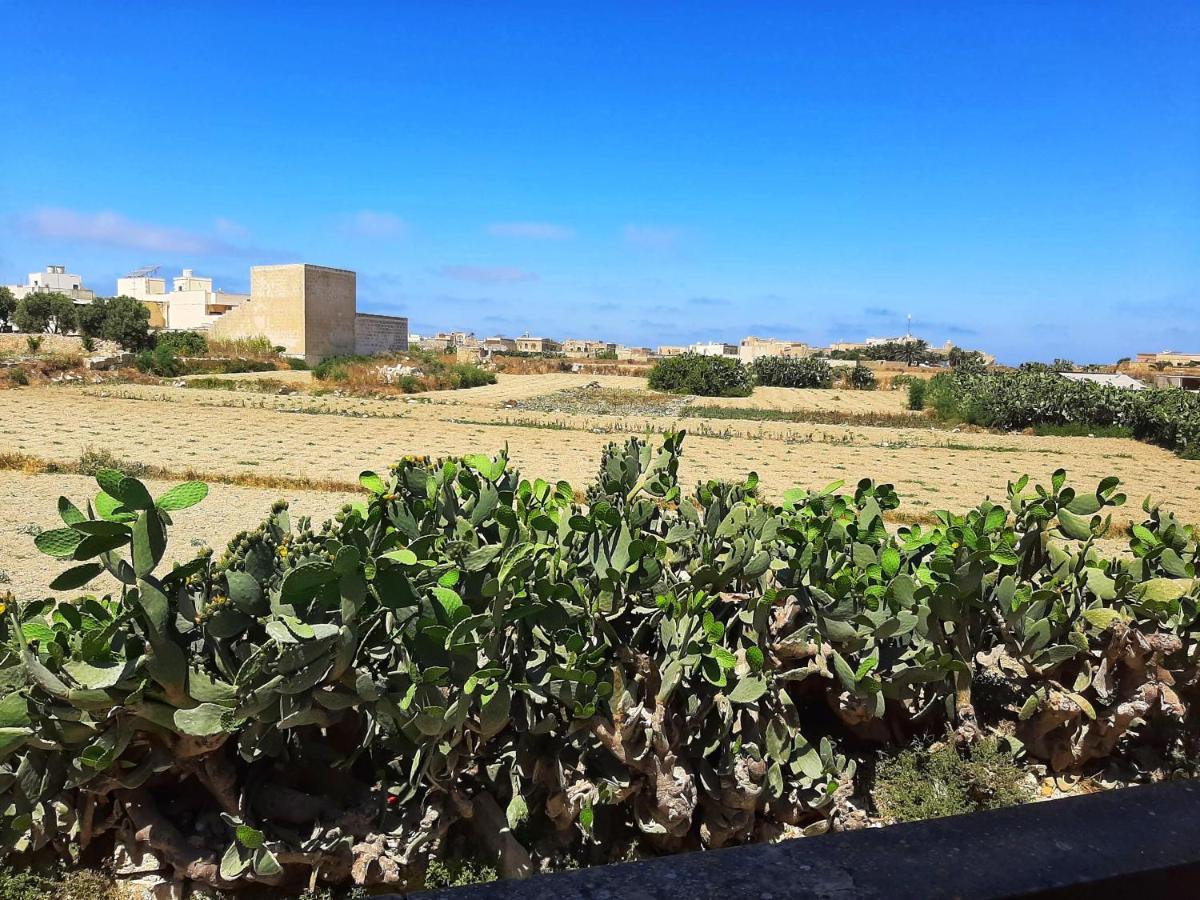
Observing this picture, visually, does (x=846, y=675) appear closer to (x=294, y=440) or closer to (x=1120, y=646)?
(x=1120, y=646)

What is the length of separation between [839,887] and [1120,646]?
2483 mm

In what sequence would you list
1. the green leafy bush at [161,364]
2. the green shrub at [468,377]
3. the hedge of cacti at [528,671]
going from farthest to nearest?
the green shrub at [468,377] → the green leafy bush at [161,364] → the hedge of cacti at [528,671]

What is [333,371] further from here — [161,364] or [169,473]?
[169,473]

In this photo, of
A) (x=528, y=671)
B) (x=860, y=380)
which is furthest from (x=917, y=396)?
(x=528, y=671)

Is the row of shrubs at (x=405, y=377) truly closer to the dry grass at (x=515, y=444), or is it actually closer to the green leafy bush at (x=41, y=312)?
the dry grass at (x=515, y=444)

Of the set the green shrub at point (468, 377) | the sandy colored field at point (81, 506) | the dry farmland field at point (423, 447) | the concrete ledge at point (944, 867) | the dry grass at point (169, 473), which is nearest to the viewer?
the concrete ledge at point (944, 867)

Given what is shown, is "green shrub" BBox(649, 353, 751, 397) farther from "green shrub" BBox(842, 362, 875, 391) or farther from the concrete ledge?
the concrete ledge

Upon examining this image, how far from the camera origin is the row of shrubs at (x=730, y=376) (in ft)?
104

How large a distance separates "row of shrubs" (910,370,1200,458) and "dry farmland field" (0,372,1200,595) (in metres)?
0.99

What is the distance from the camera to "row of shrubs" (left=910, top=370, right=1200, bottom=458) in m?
19.0

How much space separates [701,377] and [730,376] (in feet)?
4.95

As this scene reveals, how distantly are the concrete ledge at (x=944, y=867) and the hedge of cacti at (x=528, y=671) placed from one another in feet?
3.97

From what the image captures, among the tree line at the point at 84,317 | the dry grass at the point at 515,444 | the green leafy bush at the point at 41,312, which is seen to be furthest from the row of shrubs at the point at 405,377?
the green leafy bush at the point at 41,312

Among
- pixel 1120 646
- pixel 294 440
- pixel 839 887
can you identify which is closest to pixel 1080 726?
pixel 1120 646
